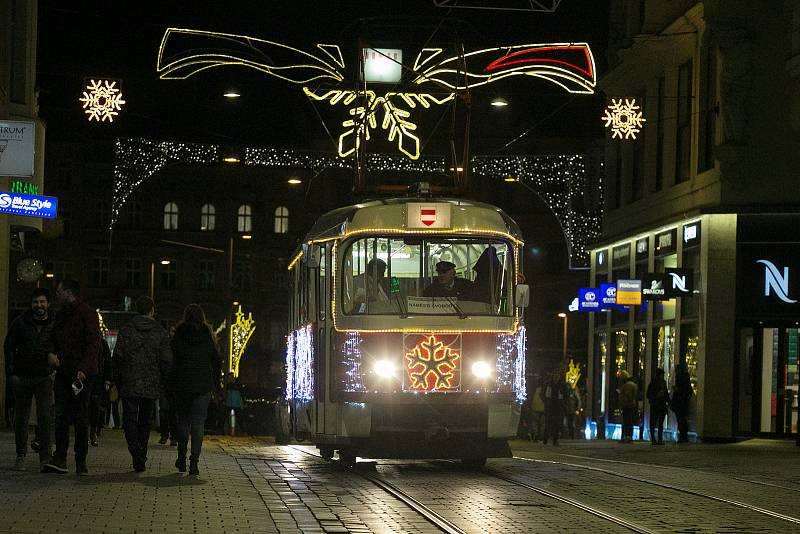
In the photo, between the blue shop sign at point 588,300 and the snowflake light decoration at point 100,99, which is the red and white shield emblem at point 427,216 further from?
the blue shop sign at point 588,300

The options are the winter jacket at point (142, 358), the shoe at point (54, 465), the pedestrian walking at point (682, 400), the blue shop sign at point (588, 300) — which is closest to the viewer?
the shoe at point (54, 465)

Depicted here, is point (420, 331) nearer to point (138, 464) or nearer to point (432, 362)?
point (432, 362)

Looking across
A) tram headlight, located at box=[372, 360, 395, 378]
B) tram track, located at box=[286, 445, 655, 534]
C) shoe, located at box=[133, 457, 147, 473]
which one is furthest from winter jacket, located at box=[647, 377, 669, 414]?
shoe, located at box=[133, 457, 147, 473]

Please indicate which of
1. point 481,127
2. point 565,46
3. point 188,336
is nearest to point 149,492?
point 188,336

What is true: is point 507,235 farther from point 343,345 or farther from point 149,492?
point 149,492

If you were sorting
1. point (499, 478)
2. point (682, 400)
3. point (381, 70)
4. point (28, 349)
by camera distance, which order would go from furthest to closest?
1. point (682, 400)
2. point (381, 70)
3. point (499, 478)
4. point (28, 349)

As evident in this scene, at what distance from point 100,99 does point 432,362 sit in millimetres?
9907

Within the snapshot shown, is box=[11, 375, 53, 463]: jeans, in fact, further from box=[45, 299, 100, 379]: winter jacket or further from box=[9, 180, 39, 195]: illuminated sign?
box=[9, 180, 39, 195]: illuminated sign

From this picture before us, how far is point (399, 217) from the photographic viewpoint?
1862 centimetres

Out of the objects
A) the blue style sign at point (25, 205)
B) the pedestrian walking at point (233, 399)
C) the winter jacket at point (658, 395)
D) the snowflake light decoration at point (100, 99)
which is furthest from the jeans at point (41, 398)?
the pedestrian walking at point (233, 399)

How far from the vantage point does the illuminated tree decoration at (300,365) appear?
64.9ft

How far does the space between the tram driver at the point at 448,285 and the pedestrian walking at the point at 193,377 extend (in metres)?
3.10

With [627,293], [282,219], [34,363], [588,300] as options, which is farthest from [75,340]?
[282,219]

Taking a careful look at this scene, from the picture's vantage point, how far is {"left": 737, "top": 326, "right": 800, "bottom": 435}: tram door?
105ft
